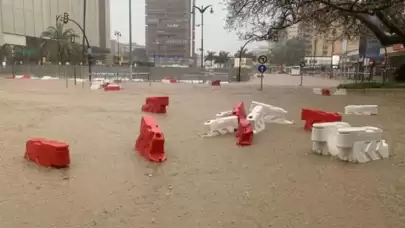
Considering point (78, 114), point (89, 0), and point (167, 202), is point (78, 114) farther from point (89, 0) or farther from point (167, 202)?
point (89, 0)

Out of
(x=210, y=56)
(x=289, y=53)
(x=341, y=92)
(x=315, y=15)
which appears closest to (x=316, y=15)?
(x=315, y=15)

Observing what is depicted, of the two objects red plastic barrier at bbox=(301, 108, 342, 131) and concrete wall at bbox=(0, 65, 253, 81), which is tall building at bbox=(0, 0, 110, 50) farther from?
red plastic barrier at bbox=(301, 108, 342, 131)

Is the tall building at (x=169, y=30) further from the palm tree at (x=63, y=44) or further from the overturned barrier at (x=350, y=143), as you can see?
the overturned barrier at (x=350, y=143)

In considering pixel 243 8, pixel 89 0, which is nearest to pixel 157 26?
pixel 89 0

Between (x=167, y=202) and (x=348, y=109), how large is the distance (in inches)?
403

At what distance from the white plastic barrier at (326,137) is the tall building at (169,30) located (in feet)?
191

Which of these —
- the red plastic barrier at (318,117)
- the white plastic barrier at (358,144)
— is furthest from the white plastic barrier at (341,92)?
the white plastic barrier at (358,144)

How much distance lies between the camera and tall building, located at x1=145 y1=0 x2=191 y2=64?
6956 cm

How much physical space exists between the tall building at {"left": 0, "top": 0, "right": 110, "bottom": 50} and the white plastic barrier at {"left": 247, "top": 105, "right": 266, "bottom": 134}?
7703 cm

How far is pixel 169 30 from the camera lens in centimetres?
7631

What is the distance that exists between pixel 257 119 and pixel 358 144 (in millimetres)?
3201

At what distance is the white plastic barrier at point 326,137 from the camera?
7.28 m

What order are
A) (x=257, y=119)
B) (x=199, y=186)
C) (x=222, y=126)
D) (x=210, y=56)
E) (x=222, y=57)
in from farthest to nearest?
(x=210, y=56) < (x=222, y=57) < (x=257, y=119) < (x=222, y=126) < (x=199, y=186)

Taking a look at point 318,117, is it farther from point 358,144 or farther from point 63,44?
point 63,44
